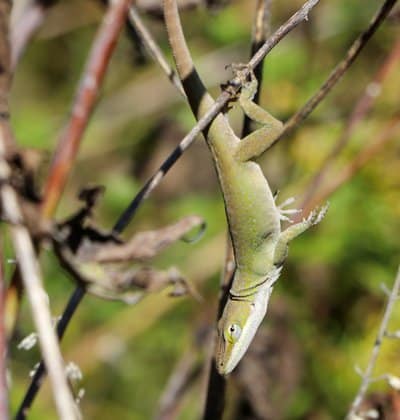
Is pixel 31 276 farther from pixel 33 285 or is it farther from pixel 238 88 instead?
pixel 238 88

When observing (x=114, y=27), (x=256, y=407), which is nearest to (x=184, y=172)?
(x=256, y=407)

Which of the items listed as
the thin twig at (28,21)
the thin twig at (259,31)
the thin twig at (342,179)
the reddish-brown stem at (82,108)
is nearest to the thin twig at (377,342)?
the thin twig at (259,31)

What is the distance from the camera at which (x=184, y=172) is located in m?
5.99

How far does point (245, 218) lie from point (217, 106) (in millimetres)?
479

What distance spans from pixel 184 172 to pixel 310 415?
2.56m

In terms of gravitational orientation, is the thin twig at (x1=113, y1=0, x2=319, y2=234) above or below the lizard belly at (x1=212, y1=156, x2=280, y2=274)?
above

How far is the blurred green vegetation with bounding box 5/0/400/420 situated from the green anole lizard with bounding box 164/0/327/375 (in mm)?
825

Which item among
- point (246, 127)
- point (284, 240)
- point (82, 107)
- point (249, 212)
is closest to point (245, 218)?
point (249, 212)

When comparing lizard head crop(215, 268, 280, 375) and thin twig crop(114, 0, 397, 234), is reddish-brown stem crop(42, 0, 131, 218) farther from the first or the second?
lizard head crop(215, 268, 280, 375)

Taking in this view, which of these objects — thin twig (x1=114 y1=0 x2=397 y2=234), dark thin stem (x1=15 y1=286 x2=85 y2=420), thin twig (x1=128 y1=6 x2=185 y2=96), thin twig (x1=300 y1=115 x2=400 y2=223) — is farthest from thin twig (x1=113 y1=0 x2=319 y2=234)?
thin twig (x1=300 y1=115 x2=400 y2=223)

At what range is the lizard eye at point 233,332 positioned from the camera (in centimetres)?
235

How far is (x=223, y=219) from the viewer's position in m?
4.80

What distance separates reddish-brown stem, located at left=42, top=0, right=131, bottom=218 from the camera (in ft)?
4.52

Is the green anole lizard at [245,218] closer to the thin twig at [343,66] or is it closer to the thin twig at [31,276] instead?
the thin twig at [343,66]
